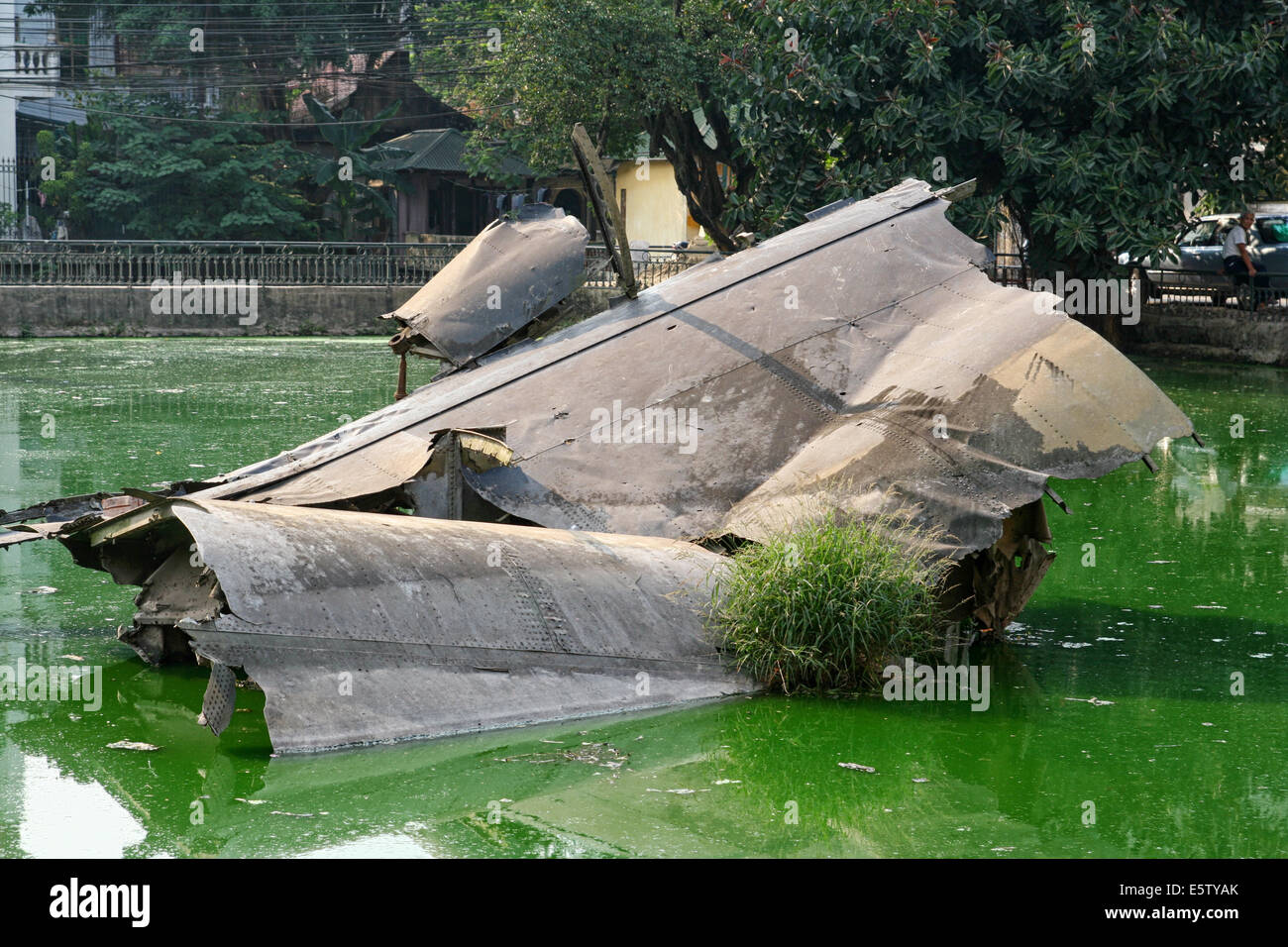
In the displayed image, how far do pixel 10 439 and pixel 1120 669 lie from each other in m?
11.4

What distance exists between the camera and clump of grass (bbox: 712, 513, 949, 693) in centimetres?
705

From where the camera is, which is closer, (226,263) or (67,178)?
(226,263)

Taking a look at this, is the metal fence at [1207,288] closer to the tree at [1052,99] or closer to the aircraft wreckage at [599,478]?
the tree at [1052,99]

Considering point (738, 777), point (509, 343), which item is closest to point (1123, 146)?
point (509, 343)

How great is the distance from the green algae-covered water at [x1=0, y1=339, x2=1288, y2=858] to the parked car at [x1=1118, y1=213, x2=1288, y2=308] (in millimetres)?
15339

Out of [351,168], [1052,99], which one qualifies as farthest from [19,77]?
[1052,99]

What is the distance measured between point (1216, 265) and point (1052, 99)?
295 inches

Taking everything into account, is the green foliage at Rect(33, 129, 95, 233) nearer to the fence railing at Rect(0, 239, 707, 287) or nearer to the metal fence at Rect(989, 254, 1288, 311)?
the fence railing at Rect(0, 239, 707, 287)

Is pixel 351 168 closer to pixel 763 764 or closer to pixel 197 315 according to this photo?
pixel 197 315

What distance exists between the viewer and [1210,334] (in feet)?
77.4

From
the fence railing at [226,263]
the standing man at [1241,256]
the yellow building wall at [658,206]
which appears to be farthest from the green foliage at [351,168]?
the standing man at [1241,256]

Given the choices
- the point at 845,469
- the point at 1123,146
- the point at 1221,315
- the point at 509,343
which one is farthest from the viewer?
the point at 1221,315

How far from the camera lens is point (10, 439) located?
14711 millimetres

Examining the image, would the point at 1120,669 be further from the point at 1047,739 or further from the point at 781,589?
the point at 781,589
